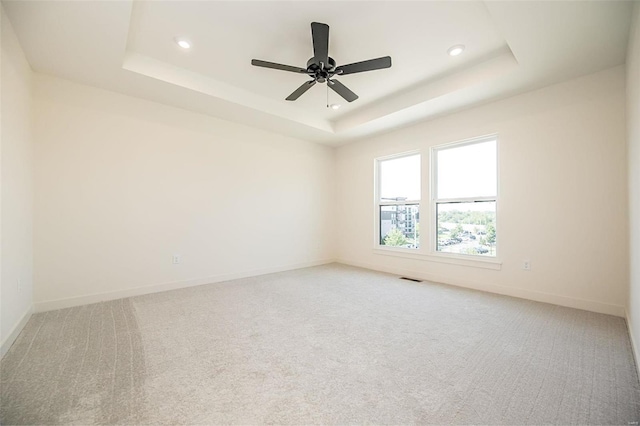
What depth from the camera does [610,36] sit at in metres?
2.31

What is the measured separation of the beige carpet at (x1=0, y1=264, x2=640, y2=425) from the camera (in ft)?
4.56

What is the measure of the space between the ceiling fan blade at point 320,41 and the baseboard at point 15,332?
335 centimetres

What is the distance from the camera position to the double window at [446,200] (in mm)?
3775

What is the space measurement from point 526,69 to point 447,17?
1196mm

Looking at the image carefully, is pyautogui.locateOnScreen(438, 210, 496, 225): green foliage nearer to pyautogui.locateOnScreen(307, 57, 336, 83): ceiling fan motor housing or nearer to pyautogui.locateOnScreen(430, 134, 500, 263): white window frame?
pyautogui.locateOnScreen(430, 134, 500, 263): white window frame

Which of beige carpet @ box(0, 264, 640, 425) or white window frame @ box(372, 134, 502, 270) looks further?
white window frame @ box(372, 134, 502, 270)

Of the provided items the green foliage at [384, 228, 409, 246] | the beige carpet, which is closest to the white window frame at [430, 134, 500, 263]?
the green foliage at [384, 228, 409, 246]

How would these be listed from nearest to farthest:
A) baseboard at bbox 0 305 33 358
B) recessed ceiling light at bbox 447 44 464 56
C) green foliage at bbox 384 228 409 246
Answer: baseboard at bbox 0 305 33 358
recessed ceiling light at bbox 447 44 464 56
green foliage at bbox 384 228 409 246

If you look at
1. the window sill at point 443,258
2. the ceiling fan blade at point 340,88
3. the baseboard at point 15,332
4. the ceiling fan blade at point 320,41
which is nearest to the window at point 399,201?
the window sill at point 443,258

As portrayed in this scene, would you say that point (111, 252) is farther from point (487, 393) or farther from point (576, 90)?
point (576, 90)

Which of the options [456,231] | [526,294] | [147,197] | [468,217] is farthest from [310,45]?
[526,294]

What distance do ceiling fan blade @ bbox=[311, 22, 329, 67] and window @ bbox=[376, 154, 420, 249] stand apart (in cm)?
276

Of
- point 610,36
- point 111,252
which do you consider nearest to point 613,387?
point 610,36

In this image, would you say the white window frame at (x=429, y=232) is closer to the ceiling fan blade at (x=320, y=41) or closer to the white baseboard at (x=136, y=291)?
the white baseboard at (x=136, y=291)
